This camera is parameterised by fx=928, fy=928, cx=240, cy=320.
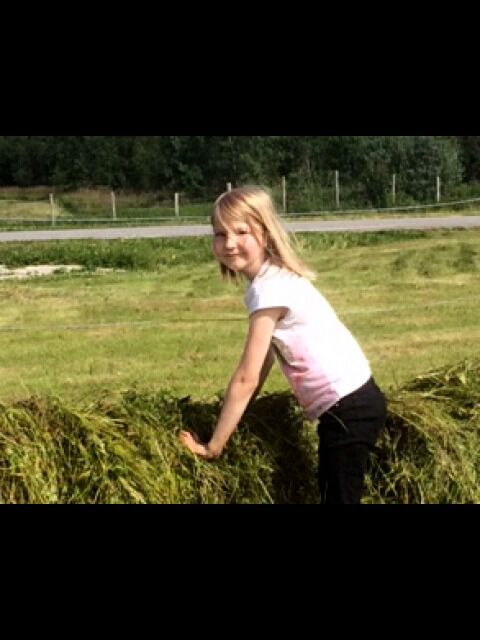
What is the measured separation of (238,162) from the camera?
25.2 metres

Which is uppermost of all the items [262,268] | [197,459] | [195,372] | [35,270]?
[262,268]

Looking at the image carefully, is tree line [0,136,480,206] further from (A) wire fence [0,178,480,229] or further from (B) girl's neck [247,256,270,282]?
(B) girl's neck [247,256,270,282]

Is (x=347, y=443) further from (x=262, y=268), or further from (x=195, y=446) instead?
(x=262, y=268)

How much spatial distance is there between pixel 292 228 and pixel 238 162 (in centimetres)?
725

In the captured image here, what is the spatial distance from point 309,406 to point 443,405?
70cm

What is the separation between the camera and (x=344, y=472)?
2787 mm

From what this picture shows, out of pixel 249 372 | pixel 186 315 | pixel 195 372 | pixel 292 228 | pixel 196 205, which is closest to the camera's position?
pixel 249 372

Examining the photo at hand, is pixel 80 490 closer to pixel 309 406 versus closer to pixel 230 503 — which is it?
pixel 230 503

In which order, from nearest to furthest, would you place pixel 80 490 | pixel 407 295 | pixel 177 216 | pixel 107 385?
1. pixel 80 490
2. pixel 107 385
3. pixel 407 295
4. pixel 177 216

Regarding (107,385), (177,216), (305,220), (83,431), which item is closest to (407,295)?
(107,385)

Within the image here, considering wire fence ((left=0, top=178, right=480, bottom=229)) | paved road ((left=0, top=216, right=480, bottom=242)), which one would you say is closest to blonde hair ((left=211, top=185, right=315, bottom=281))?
paved road ((left=0, top=216, right=480, bottom=242))

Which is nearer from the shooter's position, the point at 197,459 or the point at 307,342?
the point at 307,342

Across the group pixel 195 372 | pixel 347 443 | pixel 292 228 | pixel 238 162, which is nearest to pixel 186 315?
pixel 195 372

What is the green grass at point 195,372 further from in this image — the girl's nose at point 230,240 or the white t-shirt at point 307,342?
the girl's nose at point 230,240
